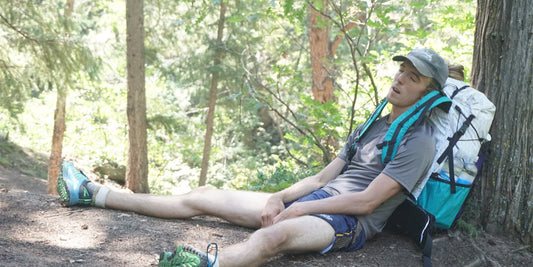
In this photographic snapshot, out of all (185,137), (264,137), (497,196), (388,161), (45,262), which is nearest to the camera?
(45,262)

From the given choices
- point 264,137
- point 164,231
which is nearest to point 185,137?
point 264,137

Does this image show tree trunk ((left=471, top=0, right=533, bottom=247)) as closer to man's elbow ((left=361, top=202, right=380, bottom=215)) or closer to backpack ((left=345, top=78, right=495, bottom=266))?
backpack ((left=345, top=78, right=495, bottom=266))

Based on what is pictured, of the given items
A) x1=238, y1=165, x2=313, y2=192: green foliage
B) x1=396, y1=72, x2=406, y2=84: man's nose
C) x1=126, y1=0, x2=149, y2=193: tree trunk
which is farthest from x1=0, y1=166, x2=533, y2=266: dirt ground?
x1=126, y1=0, x2=149, y2=193: tree trunk

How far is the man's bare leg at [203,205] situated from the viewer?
3527 mm

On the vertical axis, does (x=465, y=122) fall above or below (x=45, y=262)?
above

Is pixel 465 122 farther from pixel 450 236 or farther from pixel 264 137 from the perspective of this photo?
pixel 264 137

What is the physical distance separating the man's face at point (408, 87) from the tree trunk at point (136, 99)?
6.83 metres

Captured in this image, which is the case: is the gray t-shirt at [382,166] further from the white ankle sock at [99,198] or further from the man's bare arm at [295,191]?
the white ankle sock at [99,198]

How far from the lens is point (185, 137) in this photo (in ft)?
56.3

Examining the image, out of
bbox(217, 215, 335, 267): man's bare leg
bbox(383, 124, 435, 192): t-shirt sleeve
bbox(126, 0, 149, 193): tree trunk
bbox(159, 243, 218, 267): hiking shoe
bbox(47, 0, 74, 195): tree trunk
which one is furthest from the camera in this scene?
bbox(47, 0, 74, 195): tree trunk

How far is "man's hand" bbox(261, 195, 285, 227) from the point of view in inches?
126

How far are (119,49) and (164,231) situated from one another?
8501 millimetres

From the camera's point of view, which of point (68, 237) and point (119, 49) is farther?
point (119, 49)

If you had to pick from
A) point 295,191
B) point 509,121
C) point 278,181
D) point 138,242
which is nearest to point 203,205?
point 138,242
